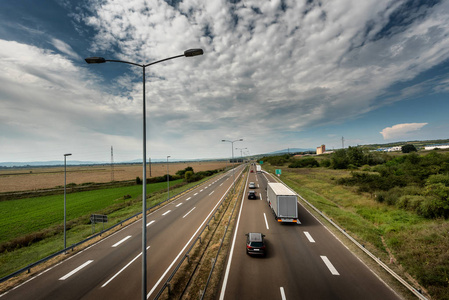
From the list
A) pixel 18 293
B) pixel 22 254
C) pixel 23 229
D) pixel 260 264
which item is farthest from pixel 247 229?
pixel 23 229

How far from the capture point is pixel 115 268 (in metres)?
12.9

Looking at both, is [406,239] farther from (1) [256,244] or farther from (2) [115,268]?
(2) [115,268]

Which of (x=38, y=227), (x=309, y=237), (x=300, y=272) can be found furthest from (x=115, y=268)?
(x=38, y=227)

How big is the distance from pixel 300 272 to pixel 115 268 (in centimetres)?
1285

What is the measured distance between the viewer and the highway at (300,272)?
972 centimetres

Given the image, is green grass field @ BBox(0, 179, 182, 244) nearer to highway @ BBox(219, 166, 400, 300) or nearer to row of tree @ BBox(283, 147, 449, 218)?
highway @ BBox(219, 166, 400, 300)

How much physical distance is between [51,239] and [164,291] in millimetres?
20035

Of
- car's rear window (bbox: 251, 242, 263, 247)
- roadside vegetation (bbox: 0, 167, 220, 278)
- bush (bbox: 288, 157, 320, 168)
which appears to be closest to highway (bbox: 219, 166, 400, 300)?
car's rear window (bbox: 251, 242, 263, 247)

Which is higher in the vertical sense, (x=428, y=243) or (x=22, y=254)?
(x=428, y=243)

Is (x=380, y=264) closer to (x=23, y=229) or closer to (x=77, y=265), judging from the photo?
(x=77, y=265)

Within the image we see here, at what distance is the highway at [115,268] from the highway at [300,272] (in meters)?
4.72

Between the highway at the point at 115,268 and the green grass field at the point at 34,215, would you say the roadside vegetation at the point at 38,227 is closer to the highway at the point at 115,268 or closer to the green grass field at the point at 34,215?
the green grass field at the point at 34,215

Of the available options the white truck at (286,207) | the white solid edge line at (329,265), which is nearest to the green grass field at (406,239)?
the white solid edge line at (329,265)

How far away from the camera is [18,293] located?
34.5ft
